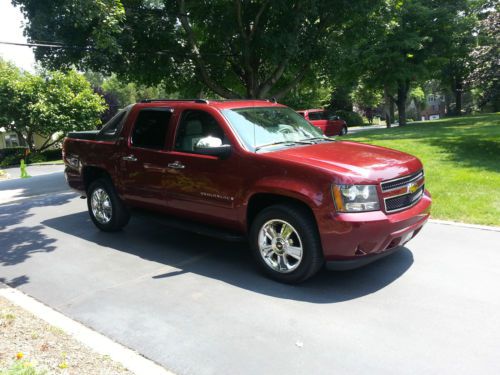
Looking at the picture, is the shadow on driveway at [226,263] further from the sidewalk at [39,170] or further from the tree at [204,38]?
the sidewalk at [39,170]

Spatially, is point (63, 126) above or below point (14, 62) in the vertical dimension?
below

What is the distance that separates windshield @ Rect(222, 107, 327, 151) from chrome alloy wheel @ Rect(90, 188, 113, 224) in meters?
2.60

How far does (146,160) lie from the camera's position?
5.93m

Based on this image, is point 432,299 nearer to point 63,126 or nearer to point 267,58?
point 267,58

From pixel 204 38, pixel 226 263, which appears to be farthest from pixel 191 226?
pixel 204 38

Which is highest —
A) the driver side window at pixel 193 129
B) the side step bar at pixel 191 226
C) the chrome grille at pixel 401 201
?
the driver side window at pixel 193 129

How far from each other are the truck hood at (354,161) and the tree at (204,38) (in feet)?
24.2

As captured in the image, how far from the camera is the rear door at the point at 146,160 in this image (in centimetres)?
579

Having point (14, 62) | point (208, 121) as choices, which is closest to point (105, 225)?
point (208, 121)

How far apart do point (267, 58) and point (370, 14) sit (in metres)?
3.67

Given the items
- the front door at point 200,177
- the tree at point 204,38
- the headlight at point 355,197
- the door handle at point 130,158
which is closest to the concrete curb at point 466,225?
the headlight at point 355,197

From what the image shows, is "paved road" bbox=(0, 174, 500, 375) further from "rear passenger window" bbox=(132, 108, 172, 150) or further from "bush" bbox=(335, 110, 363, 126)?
"bush" bbox=(335, 110, 363, 126)

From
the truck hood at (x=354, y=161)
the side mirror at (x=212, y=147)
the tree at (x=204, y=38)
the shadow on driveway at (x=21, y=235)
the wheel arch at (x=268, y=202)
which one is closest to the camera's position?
the truck hood at (x=354, y=161)

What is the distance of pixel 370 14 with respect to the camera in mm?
14602
